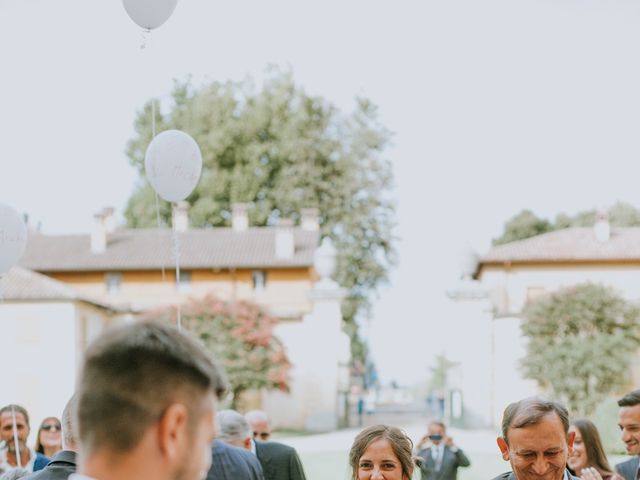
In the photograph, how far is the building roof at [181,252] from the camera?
4731 centimetres

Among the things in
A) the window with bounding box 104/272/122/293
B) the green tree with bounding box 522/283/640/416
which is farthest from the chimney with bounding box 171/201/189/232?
the green tree with bounding box 522/283/640/416

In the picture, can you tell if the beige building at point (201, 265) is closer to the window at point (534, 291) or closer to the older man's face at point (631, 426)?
the window at point (534, 291)

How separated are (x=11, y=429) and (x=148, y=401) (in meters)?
6.30

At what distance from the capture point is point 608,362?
38.5 metres

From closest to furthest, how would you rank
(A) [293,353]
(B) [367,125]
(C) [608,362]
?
(C) [608,362]
(A) [293,353]
(B) [367,125]

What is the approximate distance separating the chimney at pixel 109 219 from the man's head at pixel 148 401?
50212 millimetres

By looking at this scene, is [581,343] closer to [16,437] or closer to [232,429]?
[16,437]

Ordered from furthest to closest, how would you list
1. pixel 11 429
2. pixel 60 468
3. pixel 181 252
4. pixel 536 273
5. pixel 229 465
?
pixel 536 273 < pixel 181 252 < pixel 11 429 < pixel 229 465 < pixel 60 468

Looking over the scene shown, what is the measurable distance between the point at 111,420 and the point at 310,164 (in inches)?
1873

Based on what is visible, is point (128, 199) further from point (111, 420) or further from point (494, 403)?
point (111, 420)

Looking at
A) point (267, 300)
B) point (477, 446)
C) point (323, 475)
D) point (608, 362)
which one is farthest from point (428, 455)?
point (267, 300)

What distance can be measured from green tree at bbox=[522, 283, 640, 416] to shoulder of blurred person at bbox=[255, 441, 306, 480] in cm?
3239

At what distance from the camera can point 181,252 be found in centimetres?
4716

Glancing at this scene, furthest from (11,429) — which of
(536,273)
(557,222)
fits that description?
(557,222)
